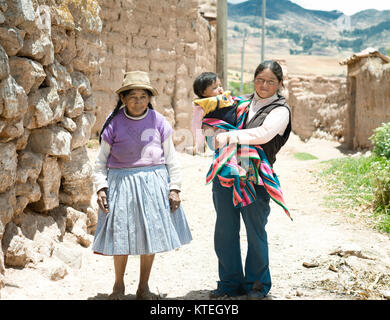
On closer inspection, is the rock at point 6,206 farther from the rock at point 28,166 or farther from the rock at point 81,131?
the rock at point 81,131

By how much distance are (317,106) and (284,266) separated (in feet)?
43.8

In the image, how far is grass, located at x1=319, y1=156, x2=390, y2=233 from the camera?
518 centimetres

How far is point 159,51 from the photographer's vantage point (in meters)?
9.09

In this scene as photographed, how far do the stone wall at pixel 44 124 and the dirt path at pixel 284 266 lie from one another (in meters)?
0.21

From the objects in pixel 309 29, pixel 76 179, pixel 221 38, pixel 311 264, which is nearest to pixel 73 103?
pixel 76 179

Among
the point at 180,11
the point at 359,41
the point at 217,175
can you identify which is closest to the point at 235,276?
the point at 217,175

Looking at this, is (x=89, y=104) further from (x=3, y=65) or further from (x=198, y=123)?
(x=198, y=123)

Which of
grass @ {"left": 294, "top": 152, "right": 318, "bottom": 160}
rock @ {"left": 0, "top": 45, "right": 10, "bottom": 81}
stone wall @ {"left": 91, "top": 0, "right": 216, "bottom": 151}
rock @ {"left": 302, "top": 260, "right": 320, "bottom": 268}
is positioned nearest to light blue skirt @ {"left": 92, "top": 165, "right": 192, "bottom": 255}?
rock @ {"left": 0, "top": 45, "right": 10, "bottom": 81}

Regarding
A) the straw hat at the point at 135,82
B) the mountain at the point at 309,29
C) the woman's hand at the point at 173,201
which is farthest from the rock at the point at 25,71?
the mountain at the point at 309,29

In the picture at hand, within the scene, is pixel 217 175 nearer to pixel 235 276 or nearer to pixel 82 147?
pixel 235 276

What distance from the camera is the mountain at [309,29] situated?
10262cm

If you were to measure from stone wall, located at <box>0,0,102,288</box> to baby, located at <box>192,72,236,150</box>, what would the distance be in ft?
3.98

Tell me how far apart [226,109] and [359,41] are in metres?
111

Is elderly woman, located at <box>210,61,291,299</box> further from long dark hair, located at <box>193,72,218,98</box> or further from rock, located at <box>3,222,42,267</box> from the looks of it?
A: rock, located at <box>3,222,42,267</box>
